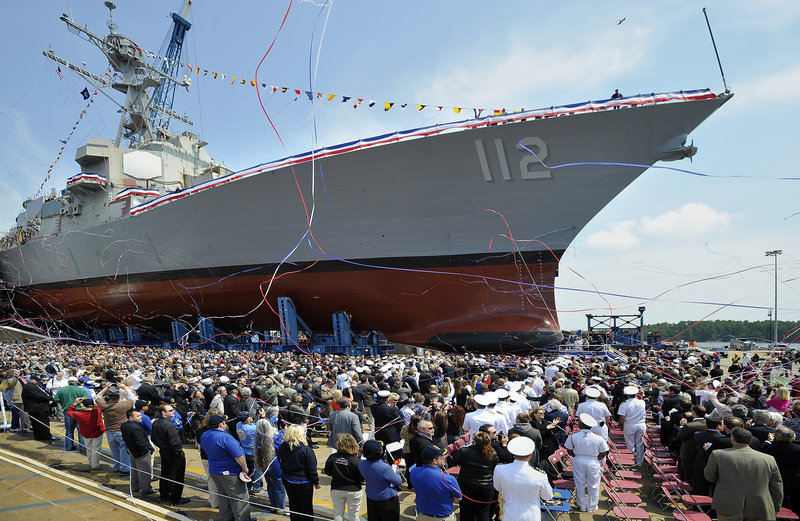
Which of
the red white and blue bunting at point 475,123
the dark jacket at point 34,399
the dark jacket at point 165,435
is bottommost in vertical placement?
the dark jacket at point 165,435

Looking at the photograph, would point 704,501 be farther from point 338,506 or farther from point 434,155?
point 434,155

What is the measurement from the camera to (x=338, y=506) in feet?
12.3

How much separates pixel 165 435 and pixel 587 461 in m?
4.45

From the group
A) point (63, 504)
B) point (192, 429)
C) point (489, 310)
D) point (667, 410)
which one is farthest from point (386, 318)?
point (63, 504)

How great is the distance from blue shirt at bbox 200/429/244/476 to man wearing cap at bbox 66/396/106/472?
2566 mm

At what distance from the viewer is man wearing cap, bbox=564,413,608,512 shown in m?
4.55

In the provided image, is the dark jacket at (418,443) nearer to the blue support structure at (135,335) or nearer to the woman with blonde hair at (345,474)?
the woman with blonde hair at (345,474)

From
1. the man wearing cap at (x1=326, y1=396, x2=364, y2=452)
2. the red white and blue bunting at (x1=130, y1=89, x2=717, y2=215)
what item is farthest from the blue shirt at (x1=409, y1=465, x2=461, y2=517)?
the red white and blue bunting at (x1=130, y1=89, x2=717, y2=215)

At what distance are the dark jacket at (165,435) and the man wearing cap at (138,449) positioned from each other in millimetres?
174

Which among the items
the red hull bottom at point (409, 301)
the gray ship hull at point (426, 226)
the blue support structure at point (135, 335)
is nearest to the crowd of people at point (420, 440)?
the red hull bottom at point (409, 301)

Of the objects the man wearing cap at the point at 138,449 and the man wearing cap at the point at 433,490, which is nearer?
the man wearing cap at the point at 433,490

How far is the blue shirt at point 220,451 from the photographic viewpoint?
4.12m

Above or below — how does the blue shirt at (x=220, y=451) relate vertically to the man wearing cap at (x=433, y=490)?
above

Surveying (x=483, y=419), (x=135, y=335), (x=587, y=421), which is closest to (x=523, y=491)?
(x=483, y=419)
